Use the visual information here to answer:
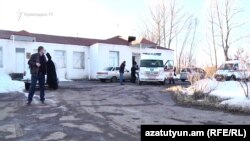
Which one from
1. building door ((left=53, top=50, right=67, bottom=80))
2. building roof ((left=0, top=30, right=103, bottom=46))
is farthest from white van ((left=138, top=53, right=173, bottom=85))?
building roof ((left=0, top=30, right=103, bottom=46))

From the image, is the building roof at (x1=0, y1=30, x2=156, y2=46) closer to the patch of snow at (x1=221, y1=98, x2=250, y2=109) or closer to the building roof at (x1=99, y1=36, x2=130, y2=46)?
the building roof at (x1=99, y1=36, x2=130, y2=46)

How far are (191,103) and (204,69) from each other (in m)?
4.04

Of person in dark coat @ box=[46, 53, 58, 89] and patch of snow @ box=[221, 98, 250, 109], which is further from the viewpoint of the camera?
person in dark coat @ box=[46, 53, 58, 89]

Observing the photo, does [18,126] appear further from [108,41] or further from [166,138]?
[108,41]

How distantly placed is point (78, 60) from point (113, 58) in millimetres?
3487

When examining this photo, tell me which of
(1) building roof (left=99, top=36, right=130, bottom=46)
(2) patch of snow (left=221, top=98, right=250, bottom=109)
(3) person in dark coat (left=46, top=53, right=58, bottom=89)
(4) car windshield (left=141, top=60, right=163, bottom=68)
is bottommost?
(2) patch of snow (left=221, top=98, right=250, bottom=109)

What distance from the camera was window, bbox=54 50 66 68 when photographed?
36.2m

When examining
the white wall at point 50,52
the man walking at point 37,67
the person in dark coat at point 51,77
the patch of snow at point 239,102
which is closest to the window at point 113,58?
the white wall at point 50,52

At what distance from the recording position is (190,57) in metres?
64.6

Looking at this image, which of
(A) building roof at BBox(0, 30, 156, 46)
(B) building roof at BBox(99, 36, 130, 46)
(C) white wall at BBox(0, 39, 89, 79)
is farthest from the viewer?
(B) building roof at BBox(99, 36, 130, 46)

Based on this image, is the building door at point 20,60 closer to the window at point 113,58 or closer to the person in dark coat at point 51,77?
the window at point 113,58

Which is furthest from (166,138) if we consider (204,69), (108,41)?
(108,41)

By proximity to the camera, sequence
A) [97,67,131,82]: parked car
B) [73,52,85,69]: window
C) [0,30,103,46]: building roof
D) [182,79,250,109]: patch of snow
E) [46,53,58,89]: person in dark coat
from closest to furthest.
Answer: [182,79,250,109]: patch of snow < [46,53,58,89]: person in dark coat < [97,67,131,82]: parked car < [0,30,103,46]: building roof < [73,52,85,69]: window

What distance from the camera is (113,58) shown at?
126 ft
